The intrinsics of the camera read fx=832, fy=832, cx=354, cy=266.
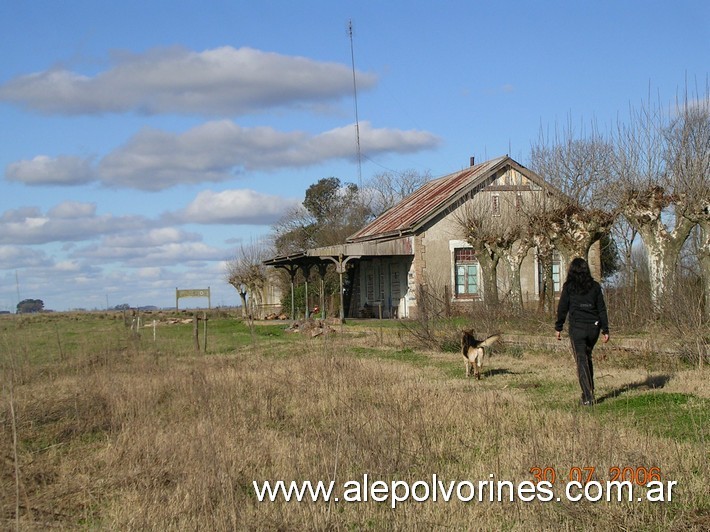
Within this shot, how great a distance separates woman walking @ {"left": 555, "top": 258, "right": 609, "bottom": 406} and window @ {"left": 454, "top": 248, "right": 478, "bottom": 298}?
76.4ft

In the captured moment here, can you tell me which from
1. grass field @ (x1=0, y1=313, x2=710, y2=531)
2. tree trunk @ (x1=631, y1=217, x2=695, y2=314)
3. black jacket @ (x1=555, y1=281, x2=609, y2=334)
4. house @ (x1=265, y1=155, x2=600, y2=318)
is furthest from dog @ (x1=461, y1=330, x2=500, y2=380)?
house @ (x1=265, y1=155, x2=600, y2=318)

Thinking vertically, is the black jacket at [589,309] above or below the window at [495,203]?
below

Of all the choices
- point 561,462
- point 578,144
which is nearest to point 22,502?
point 561,462

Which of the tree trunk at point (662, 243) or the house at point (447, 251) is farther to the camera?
the house at point (447, 251)

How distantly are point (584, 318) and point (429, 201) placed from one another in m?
25.8

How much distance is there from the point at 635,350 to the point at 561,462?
7.71 metres

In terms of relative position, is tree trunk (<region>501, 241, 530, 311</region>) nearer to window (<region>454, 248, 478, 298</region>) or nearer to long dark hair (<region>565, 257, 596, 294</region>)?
window (<region>454, 248, 478, 298</region>)

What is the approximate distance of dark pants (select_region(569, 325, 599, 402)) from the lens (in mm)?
9992

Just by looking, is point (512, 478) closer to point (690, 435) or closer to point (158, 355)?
point (690, 435)

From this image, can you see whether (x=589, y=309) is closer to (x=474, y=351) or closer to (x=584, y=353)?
(x=584, y=353)

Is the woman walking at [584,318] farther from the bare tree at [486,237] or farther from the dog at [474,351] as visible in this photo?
the bare tree at [486,237]

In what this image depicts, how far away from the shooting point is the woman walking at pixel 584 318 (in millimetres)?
10039

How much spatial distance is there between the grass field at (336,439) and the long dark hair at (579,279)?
1.40m

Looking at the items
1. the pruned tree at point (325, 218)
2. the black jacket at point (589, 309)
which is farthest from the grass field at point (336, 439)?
the pruned tree at point (325, 218)
